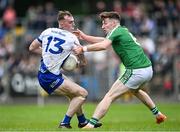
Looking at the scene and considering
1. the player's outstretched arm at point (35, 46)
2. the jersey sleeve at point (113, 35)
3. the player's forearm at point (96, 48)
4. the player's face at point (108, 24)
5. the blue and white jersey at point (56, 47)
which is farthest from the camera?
the player's outstretched arm at point (35, 46)

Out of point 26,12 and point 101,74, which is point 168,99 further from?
point 26,12

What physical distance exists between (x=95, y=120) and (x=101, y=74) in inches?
567

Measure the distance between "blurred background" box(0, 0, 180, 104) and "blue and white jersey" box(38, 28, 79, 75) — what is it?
13228mm

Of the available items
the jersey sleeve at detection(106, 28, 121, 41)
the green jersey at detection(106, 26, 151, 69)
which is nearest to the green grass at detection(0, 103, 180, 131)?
the green jersey at detection(106, 26, 151, 69)

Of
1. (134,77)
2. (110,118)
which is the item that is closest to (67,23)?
(134,77)

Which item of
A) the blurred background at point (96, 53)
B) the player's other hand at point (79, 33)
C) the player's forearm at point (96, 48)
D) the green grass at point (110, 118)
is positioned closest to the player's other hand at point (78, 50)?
the player's forearm at point (96, 48)

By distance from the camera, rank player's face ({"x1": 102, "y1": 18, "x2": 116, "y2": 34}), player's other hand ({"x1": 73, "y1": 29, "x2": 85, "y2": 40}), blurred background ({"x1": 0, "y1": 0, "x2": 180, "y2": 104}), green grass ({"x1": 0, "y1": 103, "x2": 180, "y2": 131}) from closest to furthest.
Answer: player's face ({"x1": 102, "y1": 18, "x2": 116, "y2": 34}), player's other hand ({"x1": 73, "y1": 29, "x2": 85, "y2": 40}), green grass ({"x1": 0, "y1": 103, "x2": 180, "y2": 131}), blurred background ({"x1": 0, "y1": 0, "x2": 180, "y2": 104})

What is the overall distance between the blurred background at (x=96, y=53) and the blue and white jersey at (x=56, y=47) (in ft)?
43.4

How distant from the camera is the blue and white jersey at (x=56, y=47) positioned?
15.9 metres

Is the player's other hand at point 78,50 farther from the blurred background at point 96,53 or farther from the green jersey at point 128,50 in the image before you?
the blurred background at point 96,53

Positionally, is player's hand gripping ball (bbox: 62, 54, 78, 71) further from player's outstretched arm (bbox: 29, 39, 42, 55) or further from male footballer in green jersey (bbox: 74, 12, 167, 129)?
player's outstretched arm (bbox: 29, 39, 42, 55)

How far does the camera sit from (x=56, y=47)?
1588 cm

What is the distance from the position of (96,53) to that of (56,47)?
15283 mm

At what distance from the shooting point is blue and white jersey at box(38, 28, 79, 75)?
625 inches
